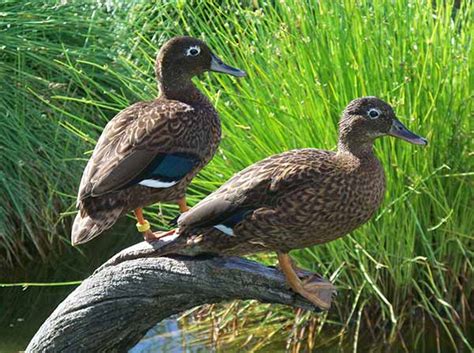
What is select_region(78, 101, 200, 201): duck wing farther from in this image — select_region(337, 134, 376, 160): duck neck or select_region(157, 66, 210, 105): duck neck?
select_region(337, 134, 376, 160): duck neck

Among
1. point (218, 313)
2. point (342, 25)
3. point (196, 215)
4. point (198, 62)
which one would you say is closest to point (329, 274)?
point (218, 313)

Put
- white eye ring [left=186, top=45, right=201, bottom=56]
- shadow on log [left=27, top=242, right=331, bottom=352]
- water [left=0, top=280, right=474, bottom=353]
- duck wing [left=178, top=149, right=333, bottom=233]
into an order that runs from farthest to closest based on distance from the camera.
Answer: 1. water [left=0, top=280, right=474, bottom=353]
2. white eye ring [left=186, top=45, right=201, bottom=56]
3. shadow on log [left=27, top=242, right=331, bottom=352]
4. duck wing [left=178, top=149, right=333, bottom=233]

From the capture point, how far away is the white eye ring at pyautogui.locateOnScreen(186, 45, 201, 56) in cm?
339

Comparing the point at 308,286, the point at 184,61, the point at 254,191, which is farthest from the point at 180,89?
the point at 308,286

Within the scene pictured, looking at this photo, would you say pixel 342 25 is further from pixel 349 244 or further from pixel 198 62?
pixel 198 62

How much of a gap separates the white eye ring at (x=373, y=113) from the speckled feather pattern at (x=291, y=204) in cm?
19

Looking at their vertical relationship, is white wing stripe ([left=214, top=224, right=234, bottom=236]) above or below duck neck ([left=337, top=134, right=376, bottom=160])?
above

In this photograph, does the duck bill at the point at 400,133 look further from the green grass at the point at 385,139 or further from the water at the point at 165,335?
the water at the point at 165,335

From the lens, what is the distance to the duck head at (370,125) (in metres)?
3.13

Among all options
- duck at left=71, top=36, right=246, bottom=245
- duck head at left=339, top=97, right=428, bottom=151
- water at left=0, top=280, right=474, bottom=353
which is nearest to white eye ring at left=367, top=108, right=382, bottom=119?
duck head at left=339, top=97, right=428, bottom=151

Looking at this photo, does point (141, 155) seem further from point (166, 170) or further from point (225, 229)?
point (225, 229)

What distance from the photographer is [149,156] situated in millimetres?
3141

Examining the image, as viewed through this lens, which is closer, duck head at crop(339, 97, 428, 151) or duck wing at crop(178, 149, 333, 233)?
duck wing at crop(178, 149, 333, 233)

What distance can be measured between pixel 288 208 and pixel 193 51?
0.72 metres
